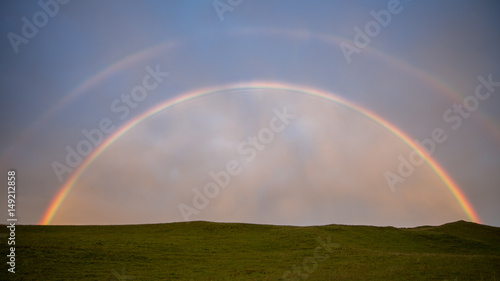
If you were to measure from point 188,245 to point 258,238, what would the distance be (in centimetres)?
1019

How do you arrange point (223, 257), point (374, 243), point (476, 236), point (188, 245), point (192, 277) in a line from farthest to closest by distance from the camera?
1. point (476, 236)
2. point (374, 243)
3. point (188, 245)
4. point (223, 257)
5. point (192, 277)

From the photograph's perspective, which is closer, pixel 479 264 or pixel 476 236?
pixel 479 264

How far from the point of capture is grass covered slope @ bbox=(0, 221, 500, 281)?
1027 inches

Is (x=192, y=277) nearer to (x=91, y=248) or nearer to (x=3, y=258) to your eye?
(x=91, y=248)

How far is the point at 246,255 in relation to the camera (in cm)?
3547

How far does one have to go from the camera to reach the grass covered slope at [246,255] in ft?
85.6

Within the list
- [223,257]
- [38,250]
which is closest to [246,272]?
[223,257]

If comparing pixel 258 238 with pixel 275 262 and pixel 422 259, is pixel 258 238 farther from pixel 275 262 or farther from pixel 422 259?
pixel 422 259

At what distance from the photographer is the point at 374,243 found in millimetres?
44344

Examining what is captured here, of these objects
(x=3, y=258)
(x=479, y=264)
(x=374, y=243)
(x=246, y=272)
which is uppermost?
(x=3, y=258)

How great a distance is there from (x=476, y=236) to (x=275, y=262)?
44095 mm

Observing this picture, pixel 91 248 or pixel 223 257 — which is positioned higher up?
pixel 91 248

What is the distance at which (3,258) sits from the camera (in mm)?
30109

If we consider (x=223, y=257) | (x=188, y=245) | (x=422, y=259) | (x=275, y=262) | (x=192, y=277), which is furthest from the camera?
(x=188, y=245)
